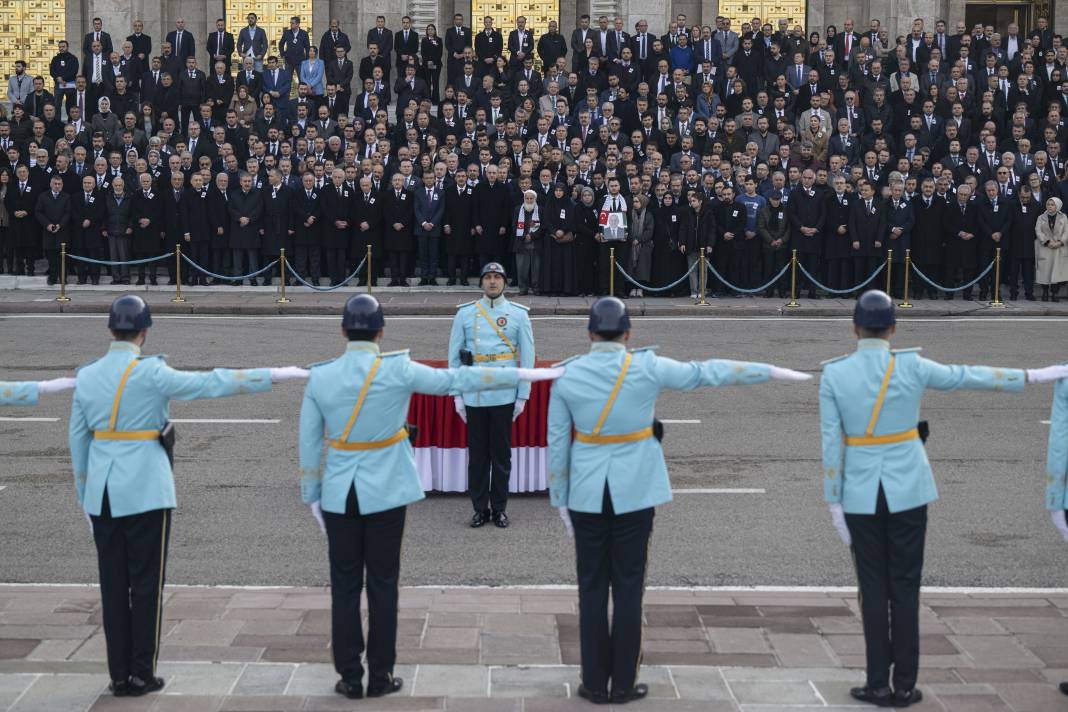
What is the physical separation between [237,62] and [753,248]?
1408cm

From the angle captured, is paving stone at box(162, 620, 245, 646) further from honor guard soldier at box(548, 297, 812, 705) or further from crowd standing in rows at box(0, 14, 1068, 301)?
crowd standing in rows at box(0, 14, 1068, 301)

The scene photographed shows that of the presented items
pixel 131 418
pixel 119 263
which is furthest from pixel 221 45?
pixel 131 418

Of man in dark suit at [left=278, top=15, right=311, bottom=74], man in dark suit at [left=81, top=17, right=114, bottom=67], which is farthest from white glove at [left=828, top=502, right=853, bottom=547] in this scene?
man in dark suit at [left=81, top=17, right=114, bottom=67]

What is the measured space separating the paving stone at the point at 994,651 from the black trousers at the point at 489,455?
406 cm

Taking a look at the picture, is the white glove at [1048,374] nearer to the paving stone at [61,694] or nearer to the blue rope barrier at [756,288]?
the paving stone at [61,694]

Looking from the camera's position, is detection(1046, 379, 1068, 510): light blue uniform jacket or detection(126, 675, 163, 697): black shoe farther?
detection(1046, 379, 1068, 510): light blue uniform jacket

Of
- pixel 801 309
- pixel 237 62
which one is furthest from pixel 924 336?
pixel 237 62

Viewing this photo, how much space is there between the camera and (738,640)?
8.42 metres

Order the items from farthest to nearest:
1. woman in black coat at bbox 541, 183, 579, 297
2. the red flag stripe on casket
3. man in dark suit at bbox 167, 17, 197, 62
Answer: man in dark suit at bbox 167, 17, 197, 62, woman in black coat at bbox 541, 183, 579, 297, the red flag stripe on casket

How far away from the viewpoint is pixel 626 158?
2650 centimetres

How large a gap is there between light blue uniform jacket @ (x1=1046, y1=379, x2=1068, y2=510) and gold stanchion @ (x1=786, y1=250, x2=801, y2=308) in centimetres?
1717

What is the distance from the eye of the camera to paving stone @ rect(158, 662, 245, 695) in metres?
7.54

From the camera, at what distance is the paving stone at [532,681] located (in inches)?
297

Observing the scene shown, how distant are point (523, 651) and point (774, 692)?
1.41 m
